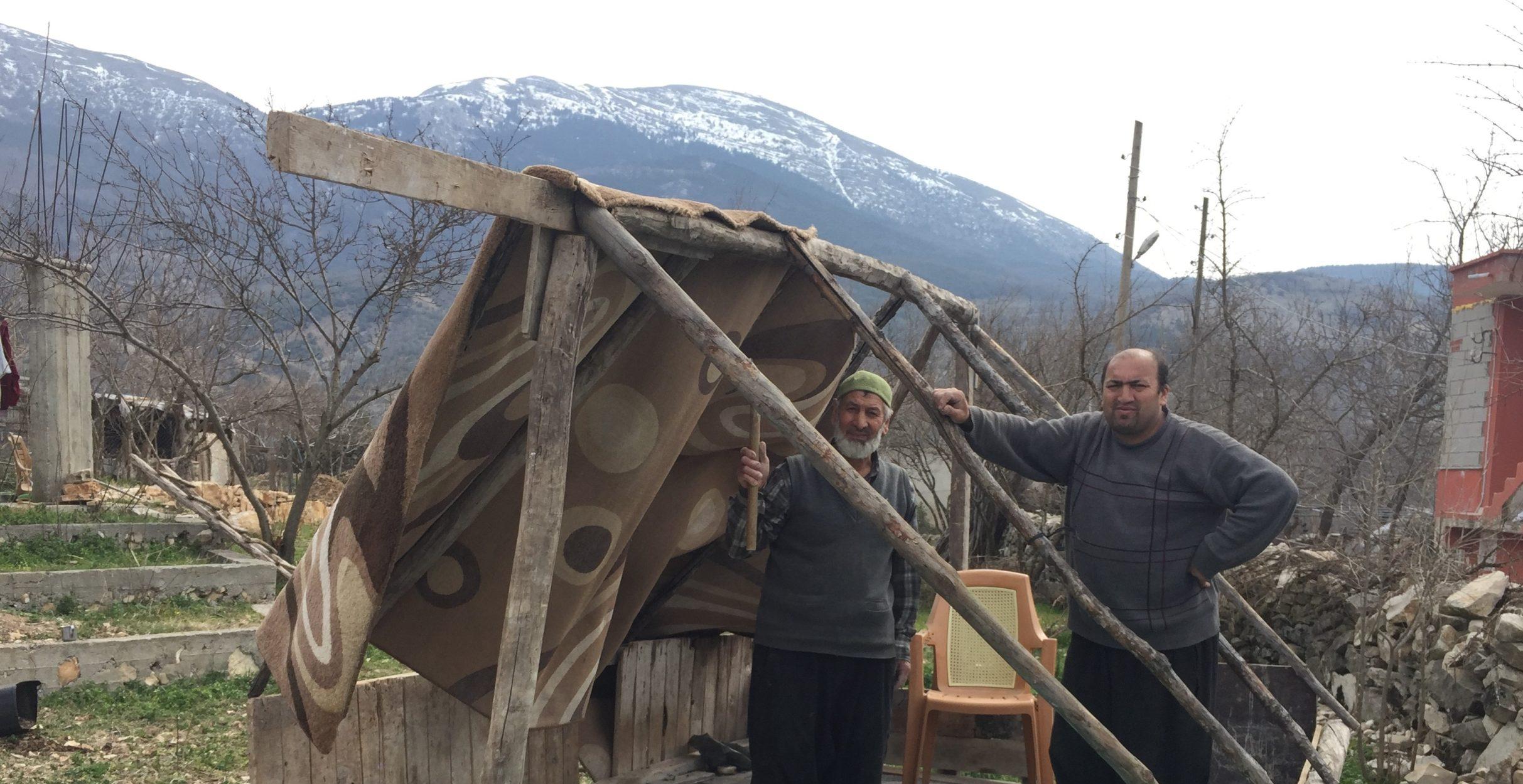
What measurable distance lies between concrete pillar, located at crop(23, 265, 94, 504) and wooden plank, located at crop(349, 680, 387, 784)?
8.42 metres

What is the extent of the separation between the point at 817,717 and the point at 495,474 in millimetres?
1239

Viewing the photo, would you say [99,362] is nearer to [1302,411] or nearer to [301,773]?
[301,773]

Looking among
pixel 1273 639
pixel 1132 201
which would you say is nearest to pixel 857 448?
pixel 1273 639

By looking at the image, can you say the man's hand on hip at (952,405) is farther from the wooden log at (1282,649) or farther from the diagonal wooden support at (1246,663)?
the wooden log at (1282,649)

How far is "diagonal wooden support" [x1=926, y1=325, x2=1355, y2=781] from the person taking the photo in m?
3.74

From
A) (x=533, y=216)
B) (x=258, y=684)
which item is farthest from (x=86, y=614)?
(x=533, y=216)

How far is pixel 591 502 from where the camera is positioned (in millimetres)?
3322

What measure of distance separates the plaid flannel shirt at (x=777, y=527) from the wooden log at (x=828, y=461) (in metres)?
0.45

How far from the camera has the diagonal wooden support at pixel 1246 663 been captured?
12.3 feet

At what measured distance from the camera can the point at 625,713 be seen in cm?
427

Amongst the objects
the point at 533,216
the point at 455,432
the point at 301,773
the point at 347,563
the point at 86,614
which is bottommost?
the point at 86,614

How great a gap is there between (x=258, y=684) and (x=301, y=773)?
1.20ft

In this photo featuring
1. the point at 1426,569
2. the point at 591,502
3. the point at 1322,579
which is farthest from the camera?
the point at 1322,579

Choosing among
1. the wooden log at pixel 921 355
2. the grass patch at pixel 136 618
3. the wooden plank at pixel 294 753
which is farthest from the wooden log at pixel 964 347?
the grass patch at pixel 136 618
